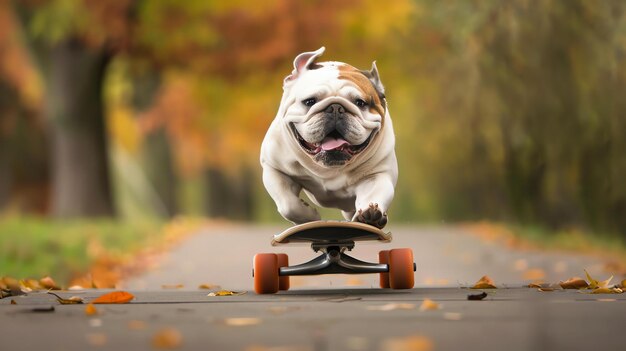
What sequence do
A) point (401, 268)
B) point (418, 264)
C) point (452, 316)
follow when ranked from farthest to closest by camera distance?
point (418, 264), point (401, 268), point (452, 316)

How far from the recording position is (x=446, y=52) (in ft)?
57.6

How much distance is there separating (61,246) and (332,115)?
558cm

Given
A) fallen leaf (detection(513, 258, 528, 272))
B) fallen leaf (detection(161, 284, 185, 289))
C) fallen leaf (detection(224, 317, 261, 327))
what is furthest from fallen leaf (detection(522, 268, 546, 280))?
fallen leaf (detection(224, 317, 261, 327))

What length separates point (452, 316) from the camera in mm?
5090

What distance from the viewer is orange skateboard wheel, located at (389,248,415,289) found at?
6504 millimetres

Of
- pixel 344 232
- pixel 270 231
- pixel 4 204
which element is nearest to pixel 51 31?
pixel 270 231

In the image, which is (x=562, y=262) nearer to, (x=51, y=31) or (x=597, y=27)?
(x=597, y=27)

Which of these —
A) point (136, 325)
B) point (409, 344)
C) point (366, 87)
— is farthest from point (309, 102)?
point (409, 344)

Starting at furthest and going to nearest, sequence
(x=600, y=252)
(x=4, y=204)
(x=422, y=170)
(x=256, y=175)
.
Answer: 1. (x=256, y=175)
2. (x=422, y=170)
3. (x=4, y=204)
4. (x=600, y=252)

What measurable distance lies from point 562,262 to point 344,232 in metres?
5.86

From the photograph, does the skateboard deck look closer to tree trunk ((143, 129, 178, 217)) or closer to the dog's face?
the dog's face

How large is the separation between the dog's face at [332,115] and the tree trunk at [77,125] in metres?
11.8

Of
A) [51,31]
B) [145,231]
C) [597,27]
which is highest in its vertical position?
[51,31]

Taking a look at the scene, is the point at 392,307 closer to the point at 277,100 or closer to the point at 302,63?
the point at 302,63
